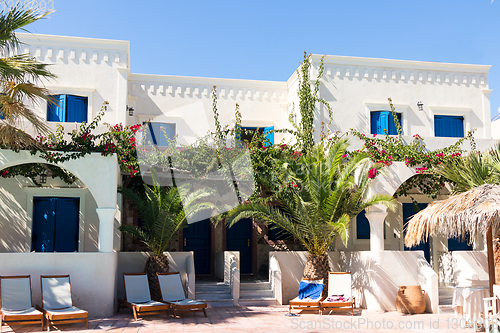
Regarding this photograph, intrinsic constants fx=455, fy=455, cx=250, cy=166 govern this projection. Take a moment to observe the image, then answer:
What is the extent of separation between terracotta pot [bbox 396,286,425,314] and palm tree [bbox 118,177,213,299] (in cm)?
546

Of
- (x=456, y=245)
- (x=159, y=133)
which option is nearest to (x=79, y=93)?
(x=159, y=133)

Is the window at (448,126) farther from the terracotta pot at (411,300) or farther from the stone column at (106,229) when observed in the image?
the stone column at (106,229)

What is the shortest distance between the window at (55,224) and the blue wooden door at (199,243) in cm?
372

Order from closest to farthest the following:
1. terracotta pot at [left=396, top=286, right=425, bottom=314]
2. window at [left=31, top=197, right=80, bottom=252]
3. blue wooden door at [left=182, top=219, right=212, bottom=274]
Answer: terracotta pot at [left=396, top=286, right=425, bottom=314] → window at [left=31, top=197, right=80, bottom=252] → blue wooden door at [left=182, top=219, right=212, bottom=274]

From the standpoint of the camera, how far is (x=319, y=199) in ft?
40.6

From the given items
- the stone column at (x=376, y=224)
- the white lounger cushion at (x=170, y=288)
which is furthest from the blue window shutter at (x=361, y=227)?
the white lounger cushion at (x=170, y=288)

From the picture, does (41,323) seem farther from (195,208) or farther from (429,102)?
(429,102)

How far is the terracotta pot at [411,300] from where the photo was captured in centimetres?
1142

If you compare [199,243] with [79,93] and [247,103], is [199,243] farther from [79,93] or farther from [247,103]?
[79,93]

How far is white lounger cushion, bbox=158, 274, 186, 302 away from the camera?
11139mm

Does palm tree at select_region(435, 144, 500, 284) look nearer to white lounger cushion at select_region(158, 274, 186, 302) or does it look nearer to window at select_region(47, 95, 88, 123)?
white lounger cushion at select_region(158, 274, 186, 302)

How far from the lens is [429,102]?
1773 cm

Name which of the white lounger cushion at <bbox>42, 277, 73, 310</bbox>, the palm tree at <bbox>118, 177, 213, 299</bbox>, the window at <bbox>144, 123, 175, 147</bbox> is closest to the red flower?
the palm tree at <bbox>118, 177, 213, 299</bbox>

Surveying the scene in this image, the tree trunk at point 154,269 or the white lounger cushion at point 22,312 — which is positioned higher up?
the tree trunk at point 154,269
